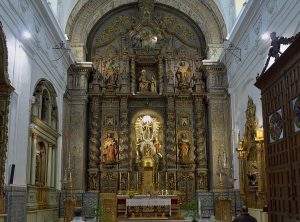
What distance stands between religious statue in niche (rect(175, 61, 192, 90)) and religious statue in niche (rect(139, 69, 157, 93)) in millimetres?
1233

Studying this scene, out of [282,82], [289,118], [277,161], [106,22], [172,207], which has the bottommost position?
[172,207]

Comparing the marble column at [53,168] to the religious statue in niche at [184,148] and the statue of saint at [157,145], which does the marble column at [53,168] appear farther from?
the religious statue in niche at [184,148]

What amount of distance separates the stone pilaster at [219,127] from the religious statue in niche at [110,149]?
452 centimetres

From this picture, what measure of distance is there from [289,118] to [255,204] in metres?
7.30

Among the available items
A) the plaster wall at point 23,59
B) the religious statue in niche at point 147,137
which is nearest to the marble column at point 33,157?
the plaster wall at point 23,59

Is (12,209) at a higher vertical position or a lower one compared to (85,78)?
lower

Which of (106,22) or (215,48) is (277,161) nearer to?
(215,48)

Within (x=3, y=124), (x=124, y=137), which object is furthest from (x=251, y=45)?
(x=3, y=124)

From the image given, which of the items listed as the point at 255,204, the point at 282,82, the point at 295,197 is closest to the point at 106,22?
the point at 255,204

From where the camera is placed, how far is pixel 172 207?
18.9 m

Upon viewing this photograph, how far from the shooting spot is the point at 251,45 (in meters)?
16.7

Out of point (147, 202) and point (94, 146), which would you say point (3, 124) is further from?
point (94, 146)

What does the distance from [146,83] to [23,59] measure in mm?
9038

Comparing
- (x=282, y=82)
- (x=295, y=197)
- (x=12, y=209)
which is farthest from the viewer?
(x=12, y=209)
